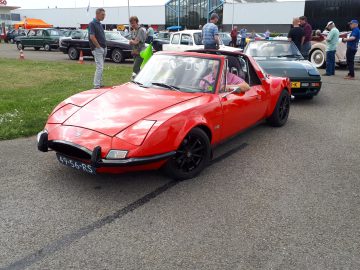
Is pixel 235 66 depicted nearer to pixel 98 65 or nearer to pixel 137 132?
pixel 137 132

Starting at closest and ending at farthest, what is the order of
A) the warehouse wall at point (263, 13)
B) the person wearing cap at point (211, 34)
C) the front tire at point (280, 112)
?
the front tire at point (280, 112) < the person wearing cap at point (211, 34) < the warehouse wall at point (263, 13)

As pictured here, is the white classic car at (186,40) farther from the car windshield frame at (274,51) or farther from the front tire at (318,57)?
the car windshield frame at (274,51)

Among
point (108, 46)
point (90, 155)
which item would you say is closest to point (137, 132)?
point (90, 155)

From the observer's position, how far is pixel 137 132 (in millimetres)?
3316

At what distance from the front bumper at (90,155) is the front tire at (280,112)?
119 inches

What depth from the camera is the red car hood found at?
3.46 m

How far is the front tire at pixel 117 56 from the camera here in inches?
661

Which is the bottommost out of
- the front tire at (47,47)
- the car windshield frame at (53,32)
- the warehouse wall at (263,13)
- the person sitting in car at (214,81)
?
the person sitting in car at (214,81)

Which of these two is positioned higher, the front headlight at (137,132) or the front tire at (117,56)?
the front tire at (117,56)

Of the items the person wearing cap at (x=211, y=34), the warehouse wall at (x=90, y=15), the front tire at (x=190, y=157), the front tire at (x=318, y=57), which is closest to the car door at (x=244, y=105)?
the front tire at (x=190, y=157)

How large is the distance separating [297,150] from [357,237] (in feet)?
7.24

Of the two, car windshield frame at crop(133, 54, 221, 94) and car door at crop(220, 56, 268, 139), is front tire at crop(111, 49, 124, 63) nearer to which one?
car door at crop(220, 56, 268, 139)

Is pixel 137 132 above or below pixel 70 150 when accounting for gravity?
above

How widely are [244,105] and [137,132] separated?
1873 millimetres
